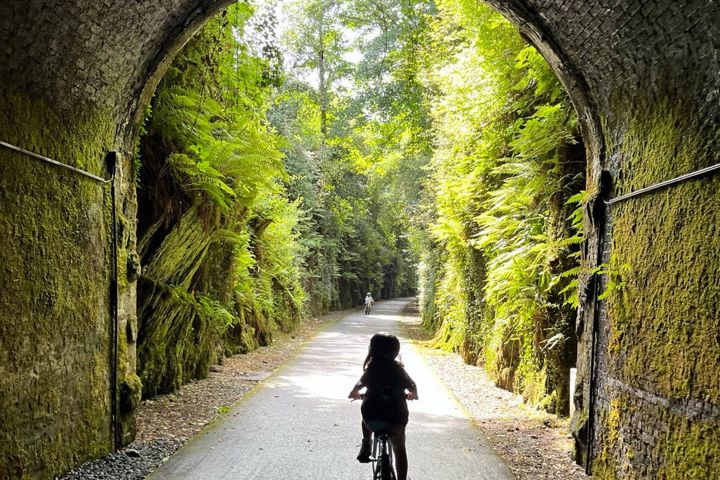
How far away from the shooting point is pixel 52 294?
5238 millimetres

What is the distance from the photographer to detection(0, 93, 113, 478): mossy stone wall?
4602mm

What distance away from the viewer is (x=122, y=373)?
21.6ft

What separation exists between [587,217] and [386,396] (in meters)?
3.28

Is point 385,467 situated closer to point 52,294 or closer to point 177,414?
point 52,294

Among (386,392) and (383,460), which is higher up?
(386,392)

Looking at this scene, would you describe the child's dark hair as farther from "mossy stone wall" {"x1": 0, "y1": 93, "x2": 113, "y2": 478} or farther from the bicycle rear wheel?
"mossy stone wall" {"x1": 0, "y1": 93, "x2": 113, "y2": 478}

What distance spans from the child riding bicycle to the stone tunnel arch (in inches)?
82.4

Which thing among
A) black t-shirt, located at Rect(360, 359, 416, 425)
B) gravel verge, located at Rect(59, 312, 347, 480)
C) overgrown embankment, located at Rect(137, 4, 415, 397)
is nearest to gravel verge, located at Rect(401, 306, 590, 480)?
black t-shirt, located at Rect(360, 359, 416, 425)

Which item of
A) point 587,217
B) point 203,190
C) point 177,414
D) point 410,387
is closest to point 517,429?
point 587,217

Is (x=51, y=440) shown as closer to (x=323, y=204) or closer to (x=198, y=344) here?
(x=198, y=344)

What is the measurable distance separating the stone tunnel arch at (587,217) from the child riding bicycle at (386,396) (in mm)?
2093

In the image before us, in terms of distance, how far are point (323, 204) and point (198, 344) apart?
59.9 ft

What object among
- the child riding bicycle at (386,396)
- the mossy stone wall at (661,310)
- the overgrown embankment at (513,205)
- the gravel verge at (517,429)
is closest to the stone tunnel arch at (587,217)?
the mossy stone wall at (661,310)

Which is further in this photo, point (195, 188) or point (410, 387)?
point (195, 188)
